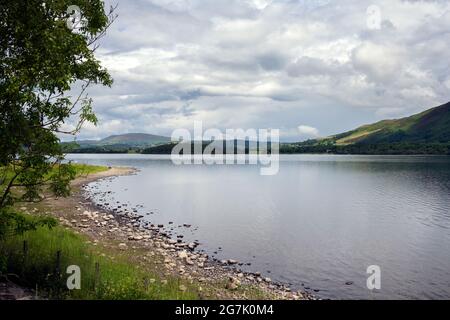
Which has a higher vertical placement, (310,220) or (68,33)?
(68,33)

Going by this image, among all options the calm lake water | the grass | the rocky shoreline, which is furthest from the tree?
the rocky shoreline

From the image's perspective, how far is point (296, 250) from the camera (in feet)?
147

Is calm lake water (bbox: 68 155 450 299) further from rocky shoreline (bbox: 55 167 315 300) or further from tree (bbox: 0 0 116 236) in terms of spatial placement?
tree (bbox: 0 0 116 236)

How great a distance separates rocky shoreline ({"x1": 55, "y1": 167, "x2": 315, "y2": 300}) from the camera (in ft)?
102

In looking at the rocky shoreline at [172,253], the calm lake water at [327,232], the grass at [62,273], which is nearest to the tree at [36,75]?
the grass at [62,273]

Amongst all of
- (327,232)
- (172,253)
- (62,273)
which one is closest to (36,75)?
(62,273)

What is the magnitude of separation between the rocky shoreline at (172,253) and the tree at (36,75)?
1623 centimetres

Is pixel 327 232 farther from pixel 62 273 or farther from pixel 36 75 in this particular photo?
pixel 36 75

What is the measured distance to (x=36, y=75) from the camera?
1698 cm

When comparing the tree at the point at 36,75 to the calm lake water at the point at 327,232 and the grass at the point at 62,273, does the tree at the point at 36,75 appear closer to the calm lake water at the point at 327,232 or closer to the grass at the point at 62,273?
the grass at the point at 62,273

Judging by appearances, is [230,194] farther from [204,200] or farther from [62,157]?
[62,157]

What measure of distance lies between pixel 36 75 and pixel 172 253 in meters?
27.5
